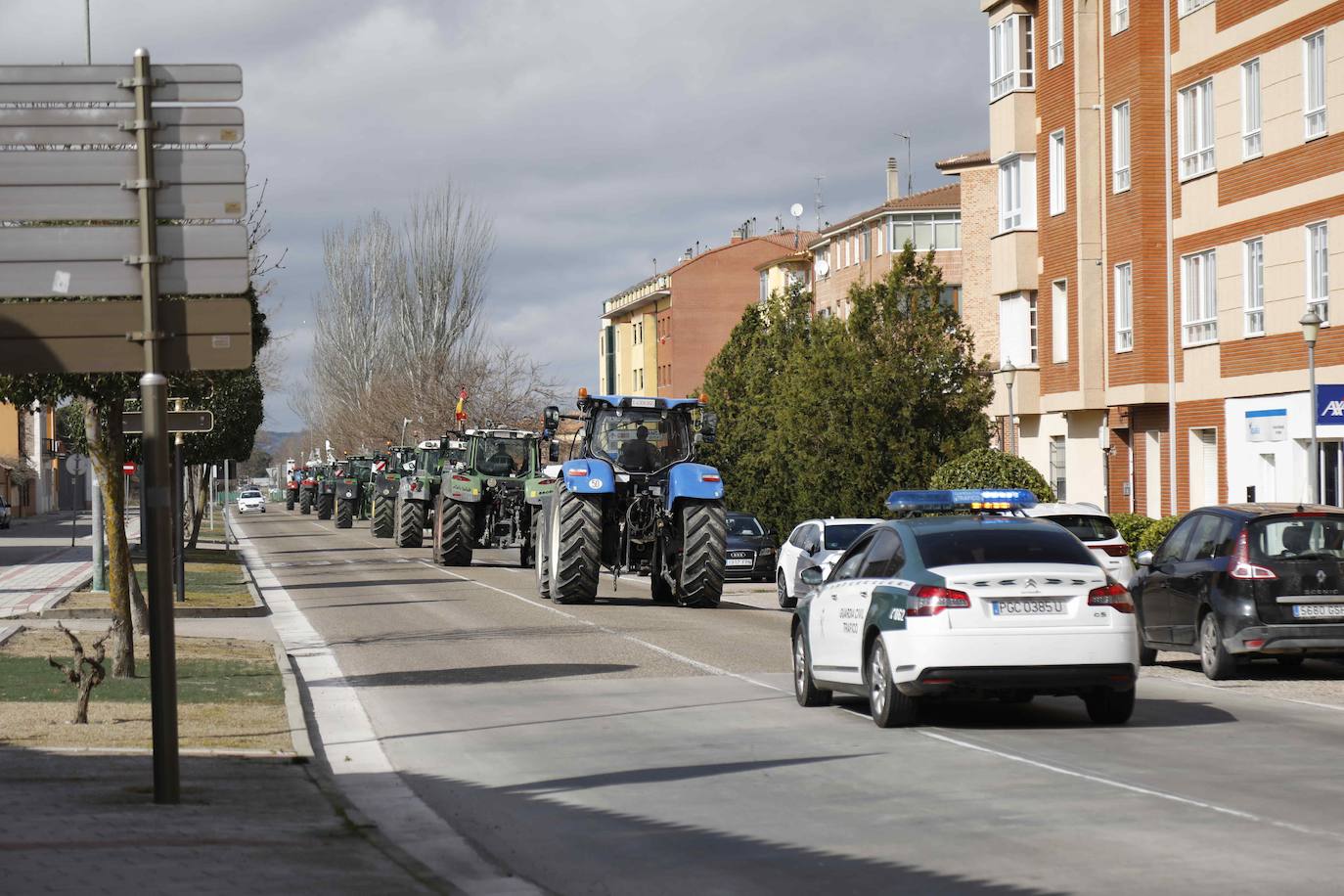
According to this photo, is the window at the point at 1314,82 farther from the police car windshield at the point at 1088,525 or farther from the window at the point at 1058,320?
the police car windshield at the point at 1088,525

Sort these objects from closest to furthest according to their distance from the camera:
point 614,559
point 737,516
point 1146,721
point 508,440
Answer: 1. point 1146,721
2. point 614,559
3. point 737,516
4. point 508,440

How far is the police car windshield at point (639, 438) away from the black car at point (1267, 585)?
1271 centimetres

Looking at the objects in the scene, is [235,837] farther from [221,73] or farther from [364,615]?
[364,615]

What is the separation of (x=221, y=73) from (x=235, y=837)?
3.76 m

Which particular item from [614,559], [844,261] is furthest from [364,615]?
[844,261]

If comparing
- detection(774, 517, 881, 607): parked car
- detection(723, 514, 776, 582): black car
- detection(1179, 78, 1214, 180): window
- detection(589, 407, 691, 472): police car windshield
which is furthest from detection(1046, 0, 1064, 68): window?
detection(589, 407, 691, 472): police car windshield

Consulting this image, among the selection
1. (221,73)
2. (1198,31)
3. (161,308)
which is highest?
(1198,31)

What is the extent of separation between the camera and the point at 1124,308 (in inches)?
1455

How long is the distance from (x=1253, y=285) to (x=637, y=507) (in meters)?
11.6

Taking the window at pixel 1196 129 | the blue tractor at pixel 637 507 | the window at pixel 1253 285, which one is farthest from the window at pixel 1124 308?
the blue tractor at pixel 637 507

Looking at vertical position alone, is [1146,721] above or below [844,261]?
below

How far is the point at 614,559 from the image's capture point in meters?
28.7

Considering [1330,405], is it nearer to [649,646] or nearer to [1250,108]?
[649,646]

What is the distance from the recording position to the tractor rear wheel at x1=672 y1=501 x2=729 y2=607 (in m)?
27.7
